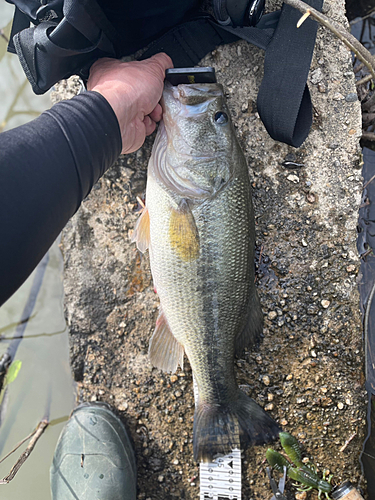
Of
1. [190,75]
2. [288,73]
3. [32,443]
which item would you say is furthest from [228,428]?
→ [288,73]

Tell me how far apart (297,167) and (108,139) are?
141 cm

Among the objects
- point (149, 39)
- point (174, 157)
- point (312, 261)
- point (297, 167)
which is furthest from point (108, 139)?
point (312, 261)

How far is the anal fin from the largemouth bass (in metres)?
0.09

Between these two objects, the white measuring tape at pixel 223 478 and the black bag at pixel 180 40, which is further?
the white measuring tape at pixel 223 478

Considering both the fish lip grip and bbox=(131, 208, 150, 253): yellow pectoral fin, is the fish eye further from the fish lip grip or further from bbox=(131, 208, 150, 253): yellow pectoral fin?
bbox=(131, 208, 150, 253): yellow pectoral fin

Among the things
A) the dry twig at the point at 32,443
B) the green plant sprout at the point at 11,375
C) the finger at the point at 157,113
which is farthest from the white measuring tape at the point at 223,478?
the finger at the point at 157,113

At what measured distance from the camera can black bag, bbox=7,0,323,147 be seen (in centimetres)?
179

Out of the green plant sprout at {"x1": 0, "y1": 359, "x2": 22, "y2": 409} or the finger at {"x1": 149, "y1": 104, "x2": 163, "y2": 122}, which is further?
the green plant sprout at {"x1": 0, "y1": 359, "x2": 22, "y2": 409}

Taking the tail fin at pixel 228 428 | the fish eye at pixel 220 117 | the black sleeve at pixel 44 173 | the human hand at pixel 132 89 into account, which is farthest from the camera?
the tail fin at pixel 228 428

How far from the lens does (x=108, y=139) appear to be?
1713mm

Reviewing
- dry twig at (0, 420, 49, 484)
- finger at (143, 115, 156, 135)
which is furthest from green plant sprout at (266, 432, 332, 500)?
finger at (143, 115, 156, 135)

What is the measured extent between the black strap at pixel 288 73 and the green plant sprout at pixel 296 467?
2064 mm

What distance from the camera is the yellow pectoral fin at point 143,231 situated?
7.09 ft

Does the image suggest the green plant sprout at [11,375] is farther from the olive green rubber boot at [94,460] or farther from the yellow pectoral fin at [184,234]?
the yellow pectoral fin at [184,234]
